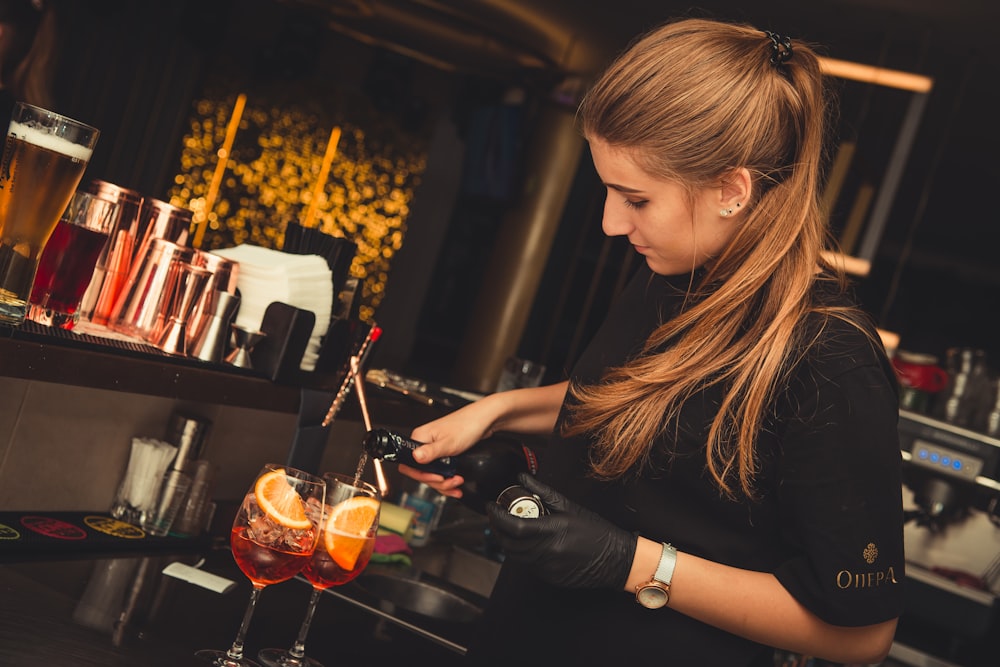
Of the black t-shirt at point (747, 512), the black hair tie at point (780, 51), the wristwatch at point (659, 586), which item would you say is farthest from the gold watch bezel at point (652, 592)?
the black hair tie at point (780, 51)

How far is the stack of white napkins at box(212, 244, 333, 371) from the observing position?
5.51ft

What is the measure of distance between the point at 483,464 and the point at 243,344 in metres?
0.45

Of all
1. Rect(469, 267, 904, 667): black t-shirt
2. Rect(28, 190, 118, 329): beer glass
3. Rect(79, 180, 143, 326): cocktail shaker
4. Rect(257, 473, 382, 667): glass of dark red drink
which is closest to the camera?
Rect(469, 267, 904, 667): black t-shirt

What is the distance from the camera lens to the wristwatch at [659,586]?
3.86 ft

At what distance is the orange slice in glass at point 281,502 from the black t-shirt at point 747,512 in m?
0.39

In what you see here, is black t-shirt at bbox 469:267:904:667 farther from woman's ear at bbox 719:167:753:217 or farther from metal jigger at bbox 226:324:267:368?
metal jigger at bbox 226:324:267:368

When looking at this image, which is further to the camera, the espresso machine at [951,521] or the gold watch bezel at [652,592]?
the espresso machine at [951,521]

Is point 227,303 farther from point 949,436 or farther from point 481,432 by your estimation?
point 949,436

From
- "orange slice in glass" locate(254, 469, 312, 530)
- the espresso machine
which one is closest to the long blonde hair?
"orange slice in glass" locate(254, 469, 312, 530)

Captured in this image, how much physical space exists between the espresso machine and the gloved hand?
267cm

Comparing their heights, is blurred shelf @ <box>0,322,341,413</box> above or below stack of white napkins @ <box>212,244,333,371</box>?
below

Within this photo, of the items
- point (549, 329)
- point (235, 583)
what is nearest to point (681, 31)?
point (235, 583)

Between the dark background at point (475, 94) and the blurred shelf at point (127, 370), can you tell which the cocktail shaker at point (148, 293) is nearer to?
the blurred shelf at point (127, 370)

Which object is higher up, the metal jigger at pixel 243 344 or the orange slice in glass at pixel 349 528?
the metal jigger at pixel 243 344
